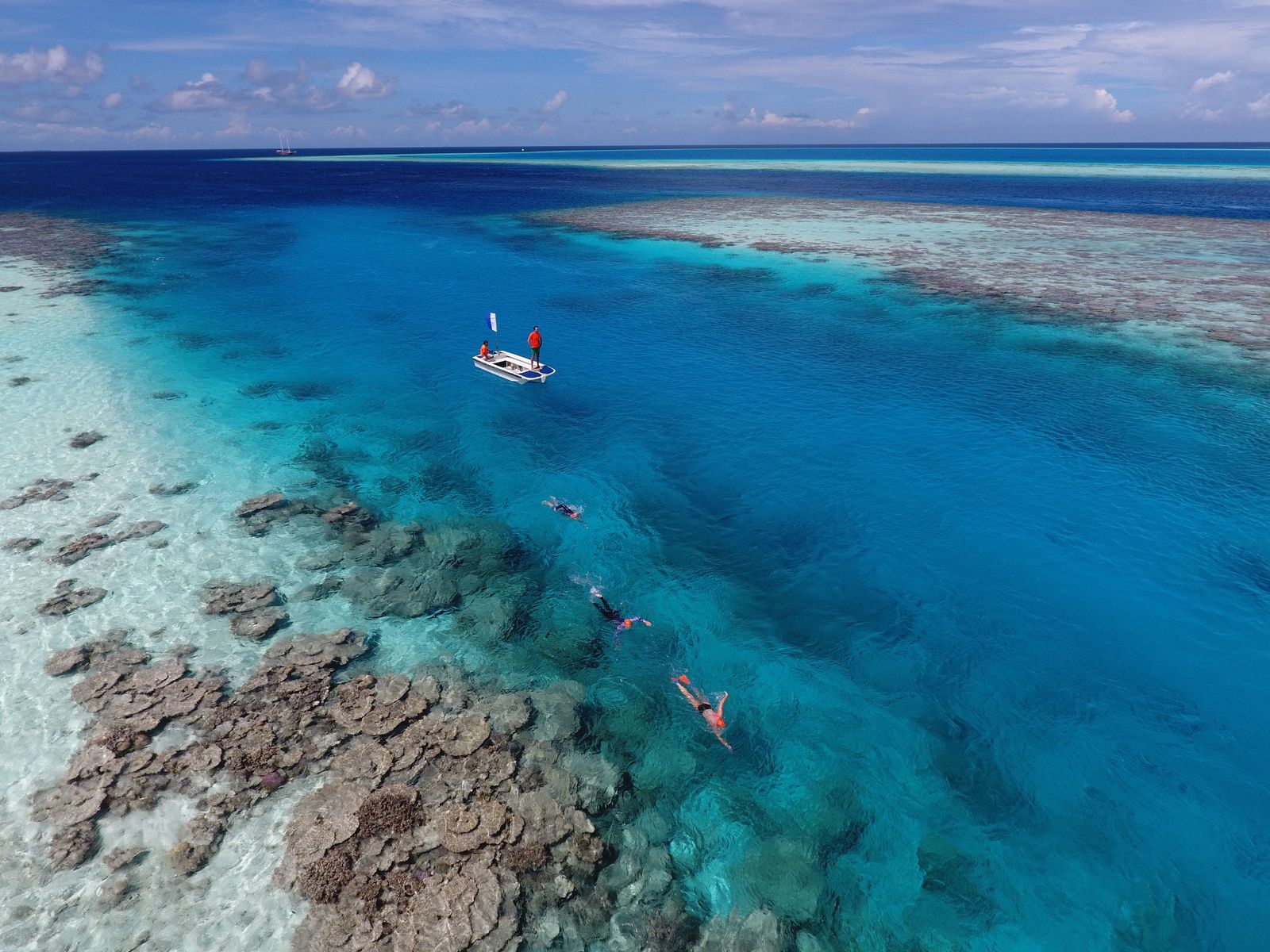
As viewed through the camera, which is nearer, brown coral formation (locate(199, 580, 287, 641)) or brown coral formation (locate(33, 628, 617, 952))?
brown coral formation (locate(33, 628, 617, 952))

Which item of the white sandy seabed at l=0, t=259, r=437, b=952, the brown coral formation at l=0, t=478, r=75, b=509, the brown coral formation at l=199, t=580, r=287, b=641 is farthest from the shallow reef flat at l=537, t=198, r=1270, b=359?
the brown coral formation at l=0, t=478, r=75, b=509

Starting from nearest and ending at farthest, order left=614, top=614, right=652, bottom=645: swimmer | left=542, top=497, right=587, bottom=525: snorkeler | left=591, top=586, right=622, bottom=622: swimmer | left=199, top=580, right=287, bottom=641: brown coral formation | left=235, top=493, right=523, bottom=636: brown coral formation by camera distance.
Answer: left=199, top=580, right=287, bottom=641: brown coral formation
left=614, top=614, right=652, bottom=645: swimmer
left=591, top=586, right=622, bottom=622: swimmer
left=235, top=493, right=523, bottom=636: brown coral formation
left=542, top=497, right=587, bottom=525: snorkeler

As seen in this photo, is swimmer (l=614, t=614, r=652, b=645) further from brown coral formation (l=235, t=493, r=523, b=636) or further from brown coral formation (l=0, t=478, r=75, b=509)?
brown coral formation (l=0, t=478, r=75, b=509)

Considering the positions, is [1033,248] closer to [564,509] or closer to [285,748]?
[564,509]

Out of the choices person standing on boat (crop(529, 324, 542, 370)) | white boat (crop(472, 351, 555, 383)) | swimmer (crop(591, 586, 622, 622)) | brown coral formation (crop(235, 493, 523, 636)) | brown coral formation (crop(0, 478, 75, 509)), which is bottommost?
swimmer (crop(591, 586, 622, 622))

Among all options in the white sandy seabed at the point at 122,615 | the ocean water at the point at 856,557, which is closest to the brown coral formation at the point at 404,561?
the white sandy seabed at the point at 122,615

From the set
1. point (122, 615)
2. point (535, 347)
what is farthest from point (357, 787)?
point (535, 347)
